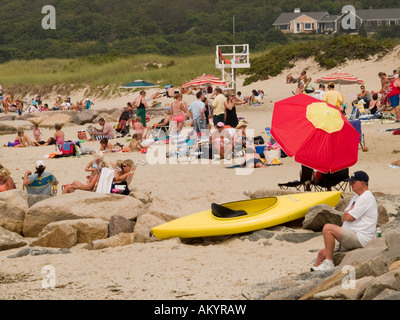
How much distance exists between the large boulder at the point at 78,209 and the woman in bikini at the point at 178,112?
7.24m

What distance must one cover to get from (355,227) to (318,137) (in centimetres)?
294

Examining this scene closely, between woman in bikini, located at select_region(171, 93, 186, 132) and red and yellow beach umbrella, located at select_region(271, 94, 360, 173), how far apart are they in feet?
24.4

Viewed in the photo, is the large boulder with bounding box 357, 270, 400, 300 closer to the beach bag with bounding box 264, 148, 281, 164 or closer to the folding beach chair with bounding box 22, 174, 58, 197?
the folding beach chair with bounding box 22, 174, 58, 197

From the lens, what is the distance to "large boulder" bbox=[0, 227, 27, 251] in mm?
9856

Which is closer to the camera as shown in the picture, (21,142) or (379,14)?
(21,142)

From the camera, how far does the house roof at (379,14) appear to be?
2972 inches

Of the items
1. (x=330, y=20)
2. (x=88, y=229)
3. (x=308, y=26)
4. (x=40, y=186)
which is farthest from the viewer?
(x=308, y=26)

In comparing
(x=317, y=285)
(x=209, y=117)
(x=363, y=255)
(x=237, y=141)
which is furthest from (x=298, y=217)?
(x=209, y=117)

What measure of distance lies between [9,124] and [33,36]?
47202 mm

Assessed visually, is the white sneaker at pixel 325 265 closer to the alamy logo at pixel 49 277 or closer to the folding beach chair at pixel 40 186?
the alamy logo at pixel 49 277

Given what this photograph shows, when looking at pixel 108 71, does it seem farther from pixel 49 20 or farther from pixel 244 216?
pixel 244 216

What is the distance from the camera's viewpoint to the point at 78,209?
10.6 m

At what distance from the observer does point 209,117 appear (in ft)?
66.7

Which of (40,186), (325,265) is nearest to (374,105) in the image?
(40,186)
